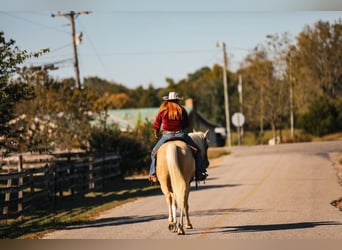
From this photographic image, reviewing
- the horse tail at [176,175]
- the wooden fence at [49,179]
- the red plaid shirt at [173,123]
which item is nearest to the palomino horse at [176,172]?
the horse tail at [176,175]

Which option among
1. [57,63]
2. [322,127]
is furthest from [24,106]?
[322,127]

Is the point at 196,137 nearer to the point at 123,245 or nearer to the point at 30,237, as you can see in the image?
the point at 123,245

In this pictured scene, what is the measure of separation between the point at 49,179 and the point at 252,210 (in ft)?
20.9

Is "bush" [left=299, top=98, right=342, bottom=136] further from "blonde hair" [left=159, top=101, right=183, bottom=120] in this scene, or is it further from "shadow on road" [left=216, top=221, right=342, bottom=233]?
"blonde hair" [left=159, top=101, right=183, bottom=120]

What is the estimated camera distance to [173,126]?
11414 mm

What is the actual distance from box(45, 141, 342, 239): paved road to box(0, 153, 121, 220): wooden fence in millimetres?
2218

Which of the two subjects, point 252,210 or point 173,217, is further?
point 252,210

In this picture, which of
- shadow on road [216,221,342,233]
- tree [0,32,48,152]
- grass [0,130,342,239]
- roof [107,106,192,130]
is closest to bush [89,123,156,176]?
grass [0,130,342,239]

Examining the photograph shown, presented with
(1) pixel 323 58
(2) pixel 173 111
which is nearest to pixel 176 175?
(2) pixel 173 111

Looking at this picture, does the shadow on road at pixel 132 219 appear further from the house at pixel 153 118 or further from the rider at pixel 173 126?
the house at pixel 153 118

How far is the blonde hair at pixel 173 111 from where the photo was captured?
1146cm

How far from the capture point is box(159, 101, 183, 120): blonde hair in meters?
11.5

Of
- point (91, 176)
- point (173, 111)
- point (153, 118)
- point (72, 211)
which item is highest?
point (153, 118)

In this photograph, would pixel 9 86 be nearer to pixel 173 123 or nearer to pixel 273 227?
pixel 173 123
